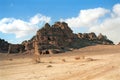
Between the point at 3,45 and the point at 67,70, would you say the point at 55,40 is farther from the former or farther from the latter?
the point at 67,70

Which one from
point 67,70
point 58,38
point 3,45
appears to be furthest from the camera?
point 3,45

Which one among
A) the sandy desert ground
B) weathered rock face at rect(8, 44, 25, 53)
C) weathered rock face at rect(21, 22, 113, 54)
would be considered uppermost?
weathered rock face at rect(21, 22, 113, 54)

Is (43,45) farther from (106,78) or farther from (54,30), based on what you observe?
(106,78)

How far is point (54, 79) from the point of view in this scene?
55.6 feet

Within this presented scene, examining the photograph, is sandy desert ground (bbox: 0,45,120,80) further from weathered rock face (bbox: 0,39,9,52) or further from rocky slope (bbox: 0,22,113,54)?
weathered rock face (bbox: 0,39,9,52)

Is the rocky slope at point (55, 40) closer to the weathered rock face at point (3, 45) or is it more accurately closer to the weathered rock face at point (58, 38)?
the weathered rock face at point (58, 38)

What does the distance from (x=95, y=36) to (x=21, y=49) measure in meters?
50.8

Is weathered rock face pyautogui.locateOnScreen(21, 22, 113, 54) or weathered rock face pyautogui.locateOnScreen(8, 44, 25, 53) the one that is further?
weathered rock face pyautogui.locateOnScreen(8, 44, 25, 53)

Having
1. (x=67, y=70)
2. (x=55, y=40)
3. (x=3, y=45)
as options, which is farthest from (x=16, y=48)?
(x=67, y=70)

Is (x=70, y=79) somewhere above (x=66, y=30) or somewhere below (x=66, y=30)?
below

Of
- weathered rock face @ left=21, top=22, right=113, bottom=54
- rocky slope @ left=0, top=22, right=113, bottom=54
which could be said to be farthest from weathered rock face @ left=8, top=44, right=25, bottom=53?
weathered rock face @ left=21, top=22, right=113, bottom=54

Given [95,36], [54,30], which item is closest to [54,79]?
[54,30]

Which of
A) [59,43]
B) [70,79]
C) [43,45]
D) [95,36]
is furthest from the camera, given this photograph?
[95,36]

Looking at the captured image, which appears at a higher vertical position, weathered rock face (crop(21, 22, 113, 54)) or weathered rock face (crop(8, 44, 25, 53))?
weathered rock face (crop(21, 22, 113, 54))
